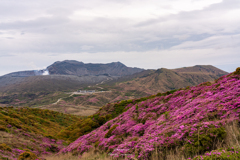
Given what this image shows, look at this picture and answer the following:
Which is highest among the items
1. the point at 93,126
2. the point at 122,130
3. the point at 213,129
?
the point at 213,129

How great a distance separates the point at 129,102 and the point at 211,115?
84.4 ft

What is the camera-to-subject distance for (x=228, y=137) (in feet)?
21.6

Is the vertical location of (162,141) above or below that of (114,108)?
above

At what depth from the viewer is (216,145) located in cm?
638

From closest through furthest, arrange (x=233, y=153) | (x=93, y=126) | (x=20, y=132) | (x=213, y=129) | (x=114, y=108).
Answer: (x=233, y=153) → (x=213, y=129) → (x=20, y=132) → (x=93, y=126) → (x=114, y=108)

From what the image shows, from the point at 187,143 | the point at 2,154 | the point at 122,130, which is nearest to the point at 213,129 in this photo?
the point at 187,143

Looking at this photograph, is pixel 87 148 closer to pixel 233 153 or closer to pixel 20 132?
pixel 20 132

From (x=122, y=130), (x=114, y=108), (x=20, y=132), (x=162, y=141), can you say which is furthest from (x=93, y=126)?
(x=162, y=141)

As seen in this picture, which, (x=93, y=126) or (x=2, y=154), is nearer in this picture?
(x=2, y=154)

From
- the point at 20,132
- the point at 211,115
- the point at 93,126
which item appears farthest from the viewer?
the point at 93,126

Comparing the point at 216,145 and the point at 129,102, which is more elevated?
the point at 216,145

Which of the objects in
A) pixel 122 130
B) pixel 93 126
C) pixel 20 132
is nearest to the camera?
pixel 122 130

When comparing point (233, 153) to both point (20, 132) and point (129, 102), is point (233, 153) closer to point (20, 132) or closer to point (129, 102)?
point (20, 132)

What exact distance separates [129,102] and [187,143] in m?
27.2
